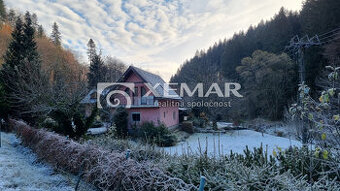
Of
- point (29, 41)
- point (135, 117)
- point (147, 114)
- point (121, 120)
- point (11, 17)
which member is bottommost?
point (121, 120)

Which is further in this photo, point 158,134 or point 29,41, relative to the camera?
point 29,41

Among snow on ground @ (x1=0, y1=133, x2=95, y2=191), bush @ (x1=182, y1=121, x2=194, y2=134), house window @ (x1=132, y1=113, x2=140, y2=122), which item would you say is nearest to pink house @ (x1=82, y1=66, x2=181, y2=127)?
house window @ (x1=132, y1=113, x2=140, y2=122)

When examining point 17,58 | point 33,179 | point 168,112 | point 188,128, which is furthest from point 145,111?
point 17,58

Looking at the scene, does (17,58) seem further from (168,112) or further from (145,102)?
(168,112)

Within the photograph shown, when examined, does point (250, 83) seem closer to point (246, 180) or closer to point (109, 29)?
point (109, 29)

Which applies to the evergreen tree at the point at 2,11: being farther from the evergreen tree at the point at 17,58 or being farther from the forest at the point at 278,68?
the forest at the point at 278,68

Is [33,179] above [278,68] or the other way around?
the other way around

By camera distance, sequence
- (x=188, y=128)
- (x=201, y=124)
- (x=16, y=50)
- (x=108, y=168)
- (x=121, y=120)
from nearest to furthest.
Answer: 1. (x=108, y=168)
2. (x=121, y=120)
3. (x=16, y=50)
4. (x=188, y=128)
5. (x=201, y=124)

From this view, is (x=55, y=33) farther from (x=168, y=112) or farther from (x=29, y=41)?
(x=168, y=112)

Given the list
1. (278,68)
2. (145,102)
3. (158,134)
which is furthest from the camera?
(278,68)

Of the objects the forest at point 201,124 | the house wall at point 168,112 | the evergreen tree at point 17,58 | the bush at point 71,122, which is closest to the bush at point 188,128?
the forest at point 201,124

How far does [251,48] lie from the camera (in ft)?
108

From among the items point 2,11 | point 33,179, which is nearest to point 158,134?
point 33,179

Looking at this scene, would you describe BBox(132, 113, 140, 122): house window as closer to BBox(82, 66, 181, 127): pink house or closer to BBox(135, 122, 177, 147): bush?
BBox(82, 66, 181, 127): pink house
